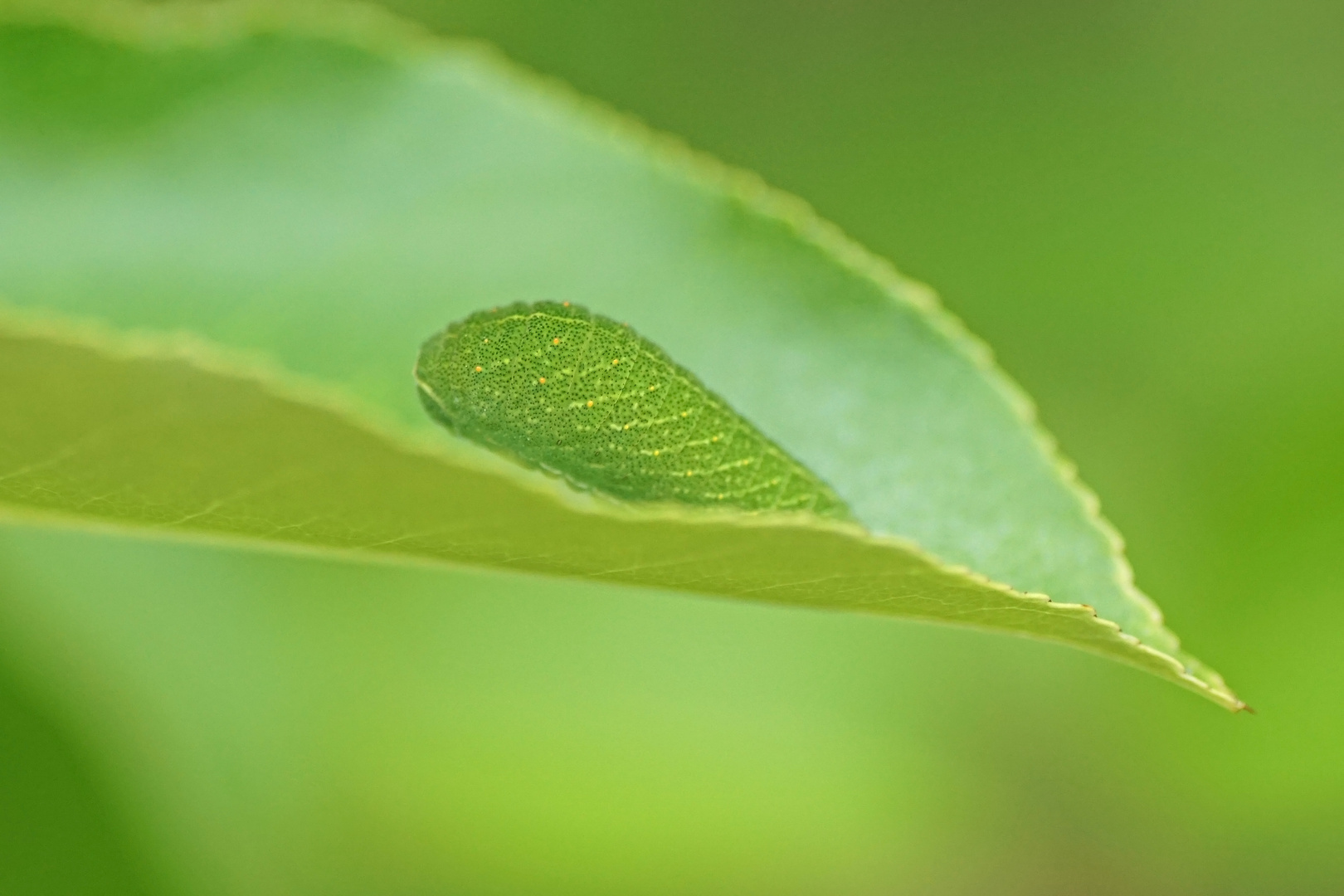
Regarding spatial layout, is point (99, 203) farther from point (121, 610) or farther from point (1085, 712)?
point (1085, 712)

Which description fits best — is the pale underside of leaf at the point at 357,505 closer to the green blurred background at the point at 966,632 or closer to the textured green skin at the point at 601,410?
the textured green skin at the point at 601,410

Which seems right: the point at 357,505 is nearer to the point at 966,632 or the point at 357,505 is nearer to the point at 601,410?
the point at 601,410

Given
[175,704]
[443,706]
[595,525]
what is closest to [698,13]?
[443,706]

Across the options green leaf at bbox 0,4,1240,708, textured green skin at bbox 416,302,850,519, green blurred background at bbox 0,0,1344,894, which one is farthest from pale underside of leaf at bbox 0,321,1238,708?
green blurred background at bbox 0,0,1344,894

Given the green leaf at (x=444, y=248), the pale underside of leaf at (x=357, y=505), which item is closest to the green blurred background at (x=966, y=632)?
the green leaf at (x=444, y=248)

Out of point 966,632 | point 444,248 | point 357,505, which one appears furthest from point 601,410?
point 966,632

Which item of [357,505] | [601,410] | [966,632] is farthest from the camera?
[966,632]

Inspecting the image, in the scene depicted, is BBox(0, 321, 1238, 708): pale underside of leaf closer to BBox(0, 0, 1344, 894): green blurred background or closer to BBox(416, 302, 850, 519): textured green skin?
BBox(416, 302, 850, 519): textured green skin
